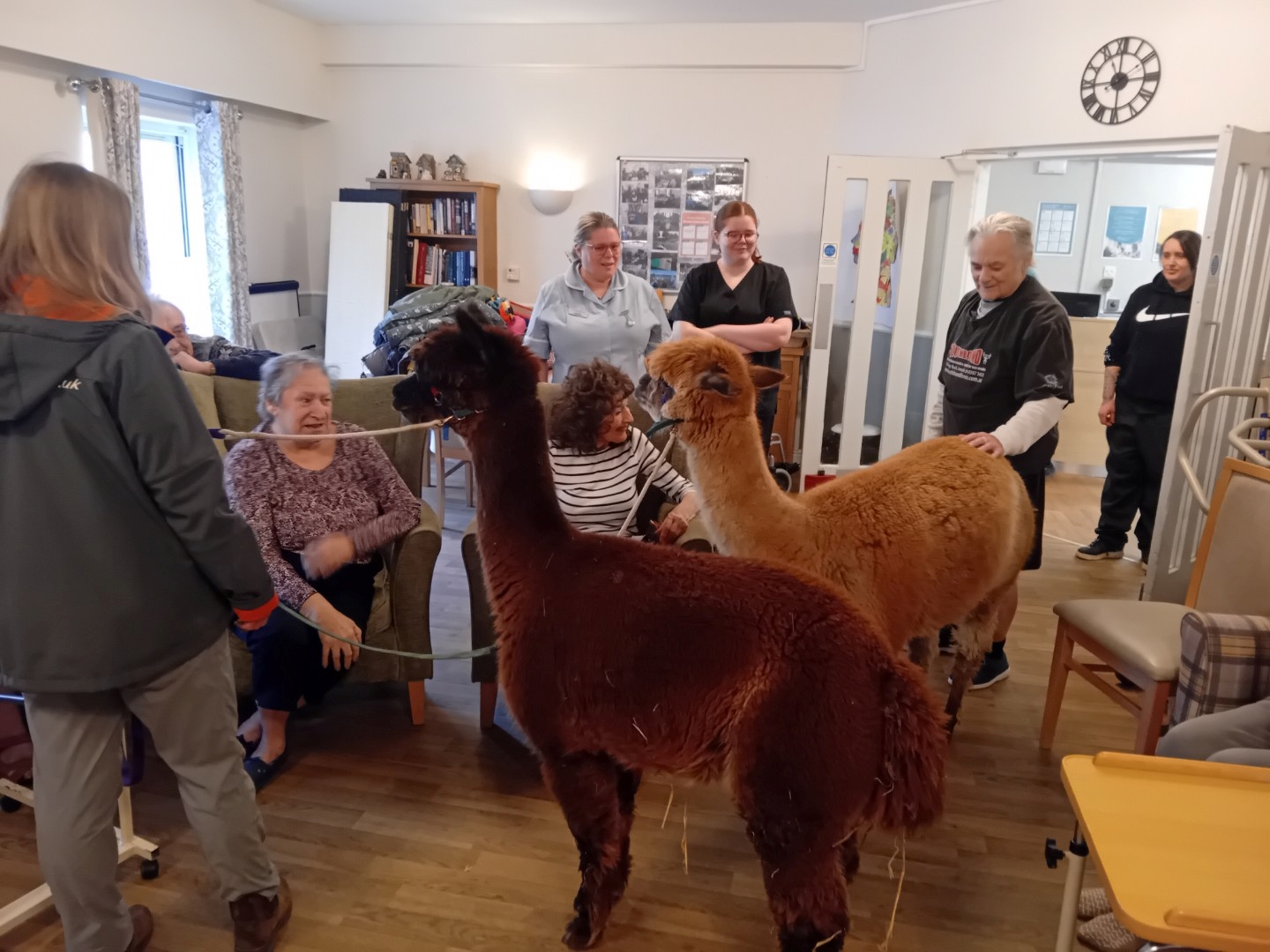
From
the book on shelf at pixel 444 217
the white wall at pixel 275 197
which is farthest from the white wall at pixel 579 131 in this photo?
the book on shelf at pixel 444 217

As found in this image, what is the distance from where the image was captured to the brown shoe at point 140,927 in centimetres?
170

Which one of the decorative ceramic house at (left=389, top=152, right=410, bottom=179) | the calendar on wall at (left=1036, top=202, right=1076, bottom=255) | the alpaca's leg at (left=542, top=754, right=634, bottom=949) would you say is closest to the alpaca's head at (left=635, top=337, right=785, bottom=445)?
the alpaca's leg at (left=542, top=754, right=634, bottom=949)

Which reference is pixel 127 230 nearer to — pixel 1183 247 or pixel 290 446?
pixel 290 446

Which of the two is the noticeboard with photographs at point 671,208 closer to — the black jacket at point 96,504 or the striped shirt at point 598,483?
the striped shirt at point 598,483

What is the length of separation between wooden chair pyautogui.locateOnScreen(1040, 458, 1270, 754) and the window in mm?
5390

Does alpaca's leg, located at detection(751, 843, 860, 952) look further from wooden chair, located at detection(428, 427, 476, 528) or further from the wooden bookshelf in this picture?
the wooden bookshelf

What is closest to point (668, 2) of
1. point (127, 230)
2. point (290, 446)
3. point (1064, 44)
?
point (1064, 44)

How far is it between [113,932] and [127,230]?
1.25 meters

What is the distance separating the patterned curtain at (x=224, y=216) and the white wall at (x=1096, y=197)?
18.6 feet

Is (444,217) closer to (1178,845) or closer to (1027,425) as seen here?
(1027,425)

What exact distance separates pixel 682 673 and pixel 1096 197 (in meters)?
6.99

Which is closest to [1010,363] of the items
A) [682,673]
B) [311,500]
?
[682,673]

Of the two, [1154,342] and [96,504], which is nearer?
[96,504]

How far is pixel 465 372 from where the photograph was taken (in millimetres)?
1474
